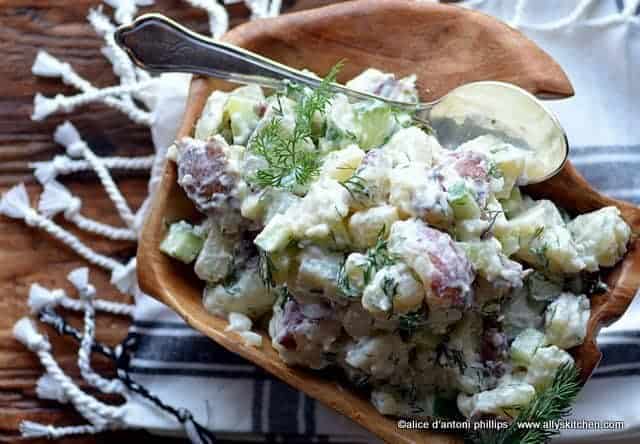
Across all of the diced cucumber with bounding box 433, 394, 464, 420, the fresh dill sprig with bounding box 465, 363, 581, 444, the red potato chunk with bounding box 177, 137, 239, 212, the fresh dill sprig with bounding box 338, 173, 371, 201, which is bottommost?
the diced cucumber with bounding box 433, 394, 464, 420

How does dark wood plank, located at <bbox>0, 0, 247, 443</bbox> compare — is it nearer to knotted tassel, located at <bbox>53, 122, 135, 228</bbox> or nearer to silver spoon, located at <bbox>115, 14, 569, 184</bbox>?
knotted tassel, located at <bbox>53, 122, 135, 228</bbox>

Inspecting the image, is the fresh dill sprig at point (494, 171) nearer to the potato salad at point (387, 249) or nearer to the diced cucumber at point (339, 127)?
the potato salad at point (387, 249)

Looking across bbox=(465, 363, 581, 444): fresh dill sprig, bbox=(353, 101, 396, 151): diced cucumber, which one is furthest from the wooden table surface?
bbox=(465, 363, 581, 444): fresh dill sprig

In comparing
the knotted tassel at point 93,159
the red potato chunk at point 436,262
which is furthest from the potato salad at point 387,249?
the knotted tassel at point 93,159

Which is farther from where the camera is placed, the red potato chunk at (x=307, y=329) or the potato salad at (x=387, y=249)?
the red potato chunk at (x=307, y=329)

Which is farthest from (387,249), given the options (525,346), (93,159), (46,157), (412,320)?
(46,157)

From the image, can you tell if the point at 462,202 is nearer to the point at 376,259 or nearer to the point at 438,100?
the point at 376,259

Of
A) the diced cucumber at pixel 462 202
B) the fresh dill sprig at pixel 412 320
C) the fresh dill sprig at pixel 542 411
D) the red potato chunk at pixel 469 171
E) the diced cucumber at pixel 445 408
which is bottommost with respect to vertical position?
the diced cucumber at pixel 445 408

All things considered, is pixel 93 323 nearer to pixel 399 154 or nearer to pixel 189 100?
pixel 189 100
